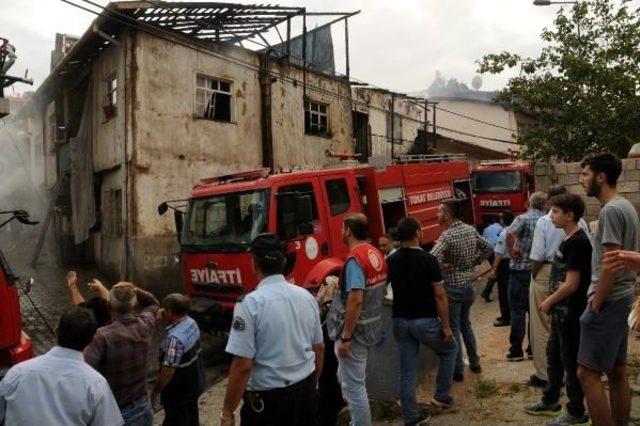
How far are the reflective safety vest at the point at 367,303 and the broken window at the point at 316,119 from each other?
13.0 m

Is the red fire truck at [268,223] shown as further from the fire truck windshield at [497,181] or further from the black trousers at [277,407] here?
the fire truck windshield at [497,181]

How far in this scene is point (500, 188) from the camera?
16.0m

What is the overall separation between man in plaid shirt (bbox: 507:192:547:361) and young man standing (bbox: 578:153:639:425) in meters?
2.24

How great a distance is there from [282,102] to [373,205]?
7.88 meters

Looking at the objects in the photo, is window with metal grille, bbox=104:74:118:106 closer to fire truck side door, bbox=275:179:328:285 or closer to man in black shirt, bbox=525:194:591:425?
fire truck side door, bbox=275:179:328:285

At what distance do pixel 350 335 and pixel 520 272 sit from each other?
104 inches

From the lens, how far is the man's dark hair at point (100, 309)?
3.80 meters

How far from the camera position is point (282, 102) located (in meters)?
15.8

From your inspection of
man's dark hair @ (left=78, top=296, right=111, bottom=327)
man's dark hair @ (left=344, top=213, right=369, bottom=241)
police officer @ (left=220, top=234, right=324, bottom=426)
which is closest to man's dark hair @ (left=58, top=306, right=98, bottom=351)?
police officer @ (left=220, top=234, right=324, bottom=426)

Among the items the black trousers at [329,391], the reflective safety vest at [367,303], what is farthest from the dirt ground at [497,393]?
the reflective safety vest at [367,303]

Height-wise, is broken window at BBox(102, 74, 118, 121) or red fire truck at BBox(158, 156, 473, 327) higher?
broken window at BBox(102, 74, 118, 121)

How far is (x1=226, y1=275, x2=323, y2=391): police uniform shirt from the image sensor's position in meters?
2.81

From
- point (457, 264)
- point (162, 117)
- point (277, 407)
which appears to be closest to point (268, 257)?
point (277, 407)

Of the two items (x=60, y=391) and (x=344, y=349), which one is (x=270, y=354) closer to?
(x=60, y=391)
